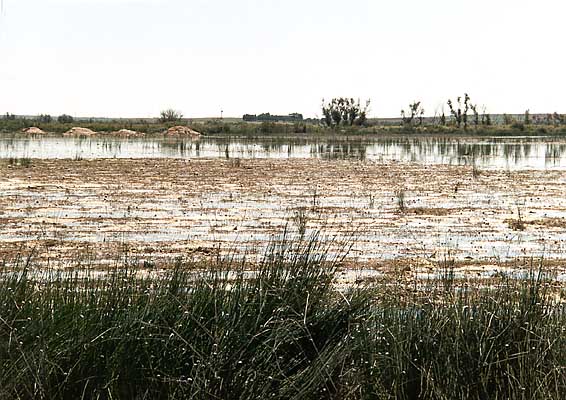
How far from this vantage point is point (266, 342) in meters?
5.80

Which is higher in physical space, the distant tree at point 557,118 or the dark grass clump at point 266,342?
the distant tree at point 557,118

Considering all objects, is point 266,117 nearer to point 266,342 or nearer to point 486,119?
point 486,119

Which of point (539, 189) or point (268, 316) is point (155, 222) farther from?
point (539, 189)

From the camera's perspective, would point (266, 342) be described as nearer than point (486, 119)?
Yes

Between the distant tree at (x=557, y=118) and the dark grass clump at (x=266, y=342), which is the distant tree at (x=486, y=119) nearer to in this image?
the distant tree at (x=557, y=118)

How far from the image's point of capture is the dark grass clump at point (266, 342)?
5.67 meters

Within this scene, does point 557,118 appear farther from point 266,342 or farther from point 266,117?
point 266,342

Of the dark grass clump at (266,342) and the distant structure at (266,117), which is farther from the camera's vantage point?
the distant structure at (266,117)

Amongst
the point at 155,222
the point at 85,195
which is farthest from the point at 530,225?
the point at 85,195

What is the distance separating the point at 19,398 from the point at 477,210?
14.7 metres

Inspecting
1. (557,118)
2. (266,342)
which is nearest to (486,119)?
(557,118)

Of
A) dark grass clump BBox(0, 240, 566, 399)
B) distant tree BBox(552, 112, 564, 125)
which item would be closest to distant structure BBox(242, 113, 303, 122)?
distant tree BBox(552, 112, 564, 125)

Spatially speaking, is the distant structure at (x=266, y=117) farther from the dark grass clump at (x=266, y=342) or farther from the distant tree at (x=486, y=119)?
the dark grass clump at (x=266, y=342)

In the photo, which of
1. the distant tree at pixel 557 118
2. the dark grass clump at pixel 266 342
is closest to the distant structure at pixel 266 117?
the distant tree at pixel 557 118
